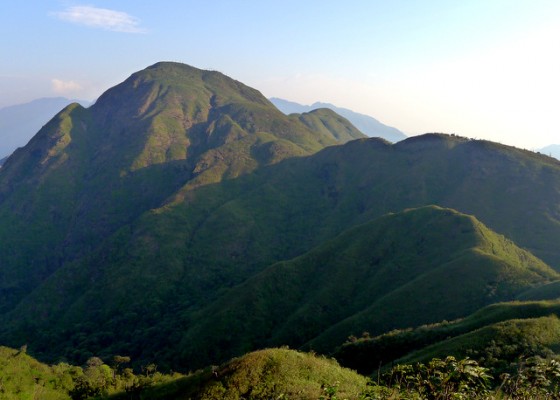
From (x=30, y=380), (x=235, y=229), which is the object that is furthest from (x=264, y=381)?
(x=235, y=229)

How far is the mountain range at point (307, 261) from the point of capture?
7806 cm

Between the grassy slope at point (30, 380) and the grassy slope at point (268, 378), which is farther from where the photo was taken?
the grassy slope at point (30, 380)

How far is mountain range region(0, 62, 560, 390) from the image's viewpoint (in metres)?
78.1

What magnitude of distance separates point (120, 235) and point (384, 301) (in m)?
123

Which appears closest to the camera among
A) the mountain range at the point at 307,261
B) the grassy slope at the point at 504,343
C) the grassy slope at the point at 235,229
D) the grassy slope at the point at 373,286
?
the grassy slope at the point at 504,343

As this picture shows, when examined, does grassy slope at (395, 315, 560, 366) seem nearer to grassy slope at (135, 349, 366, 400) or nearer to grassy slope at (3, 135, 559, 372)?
grassy slope at (135, 349, 366, 400)

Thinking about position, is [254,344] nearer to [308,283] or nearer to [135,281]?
[308,283]

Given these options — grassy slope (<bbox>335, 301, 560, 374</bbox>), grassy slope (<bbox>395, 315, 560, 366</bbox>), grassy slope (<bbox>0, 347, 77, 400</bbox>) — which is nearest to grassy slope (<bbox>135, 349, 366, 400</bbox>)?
grassy slope (<bbox>395, 315, 560, 366</bbox>)

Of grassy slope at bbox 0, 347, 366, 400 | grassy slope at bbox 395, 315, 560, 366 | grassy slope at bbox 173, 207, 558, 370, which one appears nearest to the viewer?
grassy slope at bbox 0, 347, 366, 400

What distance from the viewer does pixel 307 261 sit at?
4471 inches

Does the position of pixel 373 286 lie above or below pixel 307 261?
below

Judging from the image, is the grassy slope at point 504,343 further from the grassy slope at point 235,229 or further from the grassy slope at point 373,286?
the grassy slope at point 235,229

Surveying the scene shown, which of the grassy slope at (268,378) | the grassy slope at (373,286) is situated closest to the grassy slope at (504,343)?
the grassy slope at (268,378)

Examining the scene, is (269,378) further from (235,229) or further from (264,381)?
(235,229)
